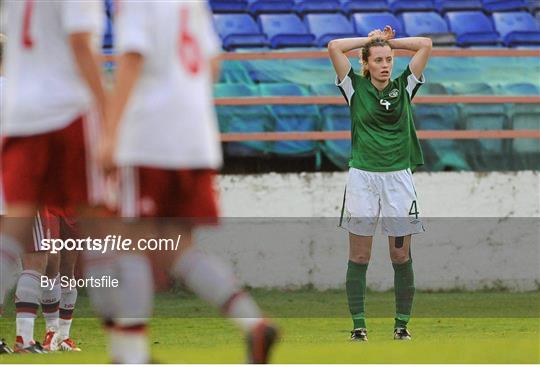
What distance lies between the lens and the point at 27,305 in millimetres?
8414

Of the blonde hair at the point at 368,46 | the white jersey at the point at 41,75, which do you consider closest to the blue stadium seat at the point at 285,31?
the blonde hair at the point at 368,46

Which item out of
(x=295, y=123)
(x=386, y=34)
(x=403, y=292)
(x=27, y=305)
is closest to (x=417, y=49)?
(x=386, y=34)

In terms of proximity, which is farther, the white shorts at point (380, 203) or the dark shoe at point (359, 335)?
the white shorts at point (380, 203)

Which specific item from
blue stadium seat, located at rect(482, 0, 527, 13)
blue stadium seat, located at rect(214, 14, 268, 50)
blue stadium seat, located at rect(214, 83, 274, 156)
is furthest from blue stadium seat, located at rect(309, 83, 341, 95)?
blue stadium seat, located at rect(482, 0, 527, 13)

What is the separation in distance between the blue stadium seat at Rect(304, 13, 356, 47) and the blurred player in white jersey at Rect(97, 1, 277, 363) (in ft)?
33.5

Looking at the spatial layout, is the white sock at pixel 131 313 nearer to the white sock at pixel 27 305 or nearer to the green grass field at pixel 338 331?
the green grass field at pixel 338 331

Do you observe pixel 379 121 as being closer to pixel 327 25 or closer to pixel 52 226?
pixel 52 226

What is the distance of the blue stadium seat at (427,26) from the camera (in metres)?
15.5

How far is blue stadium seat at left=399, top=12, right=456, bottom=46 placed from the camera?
50.9 ft

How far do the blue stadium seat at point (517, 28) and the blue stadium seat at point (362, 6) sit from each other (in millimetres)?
1258

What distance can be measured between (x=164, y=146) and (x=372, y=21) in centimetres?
1131

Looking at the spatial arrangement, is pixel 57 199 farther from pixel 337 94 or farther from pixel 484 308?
pixel 337 94

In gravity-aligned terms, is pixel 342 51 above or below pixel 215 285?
above

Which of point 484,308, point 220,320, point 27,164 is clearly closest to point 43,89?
point 27,164
